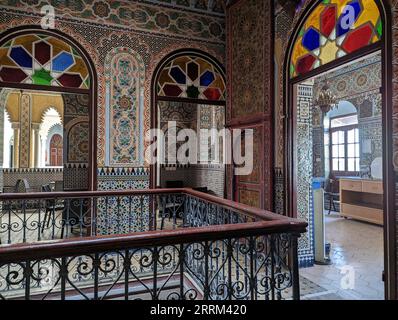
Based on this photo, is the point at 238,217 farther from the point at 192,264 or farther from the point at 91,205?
the point at 91,205

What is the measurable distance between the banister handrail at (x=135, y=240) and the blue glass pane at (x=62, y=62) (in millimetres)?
4417

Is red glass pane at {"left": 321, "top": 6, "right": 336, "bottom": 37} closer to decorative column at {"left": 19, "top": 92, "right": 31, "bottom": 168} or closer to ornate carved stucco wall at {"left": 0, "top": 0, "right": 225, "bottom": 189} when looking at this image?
ornate carved stucco wall at {"left": 0, "top": 0, "right": 225, "bottom": 189}

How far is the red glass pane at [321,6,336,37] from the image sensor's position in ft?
11.9

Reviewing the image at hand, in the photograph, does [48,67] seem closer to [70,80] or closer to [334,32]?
[70,80]

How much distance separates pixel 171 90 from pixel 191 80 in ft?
1.53

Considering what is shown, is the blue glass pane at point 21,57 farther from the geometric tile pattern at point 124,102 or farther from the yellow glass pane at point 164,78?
the yellow glass pane at point 164,78

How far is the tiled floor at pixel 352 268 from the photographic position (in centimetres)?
357

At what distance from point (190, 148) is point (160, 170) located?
1.29 meters

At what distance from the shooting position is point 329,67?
3.65 m

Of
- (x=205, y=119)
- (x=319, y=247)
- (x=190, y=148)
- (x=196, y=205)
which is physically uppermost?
(x=205, y=119)

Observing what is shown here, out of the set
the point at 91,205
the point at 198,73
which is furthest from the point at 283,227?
the point at 198,73
